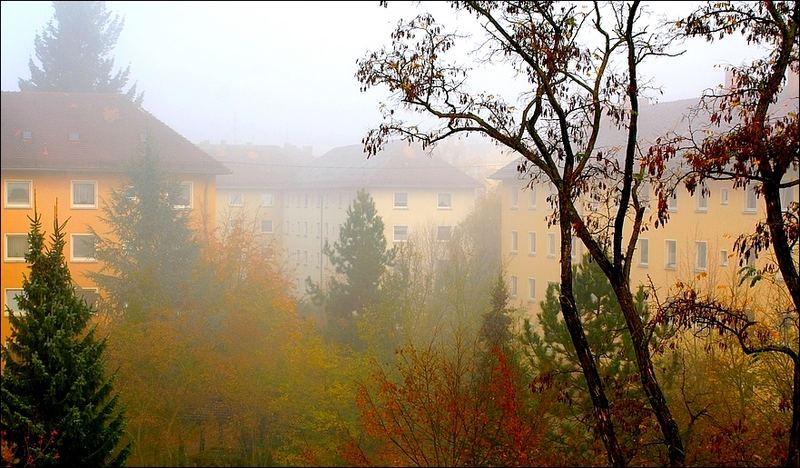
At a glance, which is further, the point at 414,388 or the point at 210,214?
the point at 210,214

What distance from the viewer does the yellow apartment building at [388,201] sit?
47.2 m

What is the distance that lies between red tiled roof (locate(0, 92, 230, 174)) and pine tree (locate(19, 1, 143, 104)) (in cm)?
116

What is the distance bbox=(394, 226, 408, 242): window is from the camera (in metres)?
46.5

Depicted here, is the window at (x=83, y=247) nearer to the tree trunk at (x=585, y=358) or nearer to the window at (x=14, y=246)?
the window at (x=14, y=246)

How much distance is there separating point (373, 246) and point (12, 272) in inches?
468

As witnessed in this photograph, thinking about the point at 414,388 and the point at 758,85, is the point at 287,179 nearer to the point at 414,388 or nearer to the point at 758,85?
the point at 414,388

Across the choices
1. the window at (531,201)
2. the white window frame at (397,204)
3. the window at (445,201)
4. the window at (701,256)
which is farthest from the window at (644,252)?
the white window frame at (397,204)

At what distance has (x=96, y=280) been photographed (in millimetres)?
28172

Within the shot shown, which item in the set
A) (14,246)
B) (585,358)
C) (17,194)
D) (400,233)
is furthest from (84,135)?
(585,358)

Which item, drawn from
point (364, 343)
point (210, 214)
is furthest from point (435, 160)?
point (364, 343)

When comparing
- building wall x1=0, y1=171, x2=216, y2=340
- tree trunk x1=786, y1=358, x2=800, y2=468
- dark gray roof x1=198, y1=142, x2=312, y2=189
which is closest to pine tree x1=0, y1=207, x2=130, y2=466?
tree trunk x1=786, y1=358, x2=800, y2=468

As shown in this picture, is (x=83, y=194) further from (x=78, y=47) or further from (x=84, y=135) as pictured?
(x=78, y=47)

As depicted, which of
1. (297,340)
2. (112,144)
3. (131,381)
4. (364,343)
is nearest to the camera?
(131,381)

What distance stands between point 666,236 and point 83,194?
20.7 meters
